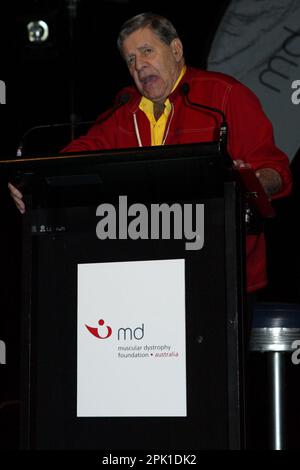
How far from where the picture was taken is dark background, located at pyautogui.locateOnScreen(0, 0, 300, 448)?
12.8 ft

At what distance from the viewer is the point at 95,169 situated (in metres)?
1.79

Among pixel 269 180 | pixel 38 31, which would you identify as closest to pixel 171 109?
pixel 269 180

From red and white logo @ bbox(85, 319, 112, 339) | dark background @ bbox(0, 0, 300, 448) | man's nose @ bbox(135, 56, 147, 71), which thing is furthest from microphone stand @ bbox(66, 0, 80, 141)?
red and white logo @ bbox(85, 319, 112, 339)

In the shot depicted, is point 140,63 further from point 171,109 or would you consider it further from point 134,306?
point 134,306

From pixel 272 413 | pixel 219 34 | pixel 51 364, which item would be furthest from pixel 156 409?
pixel 219 34

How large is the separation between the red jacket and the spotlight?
1.97 metres

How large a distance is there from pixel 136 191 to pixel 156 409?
1.50 ft

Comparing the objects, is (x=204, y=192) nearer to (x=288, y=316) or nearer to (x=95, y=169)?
(x=95, y=169)

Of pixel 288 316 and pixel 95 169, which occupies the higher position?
pixel 95 169

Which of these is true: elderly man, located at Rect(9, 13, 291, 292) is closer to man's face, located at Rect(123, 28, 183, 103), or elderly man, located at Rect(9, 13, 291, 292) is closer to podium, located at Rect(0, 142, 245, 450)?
man's face, located at Rect(123, 28, 183, 103)

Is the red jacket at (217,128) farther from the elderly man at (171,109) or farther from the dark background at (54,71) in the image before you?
the dark background at (54,71)

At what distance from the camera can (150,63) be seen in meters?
2.37

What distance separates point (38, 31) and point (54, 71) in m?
0.23

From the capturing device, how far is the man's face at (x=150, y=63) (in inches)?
92.5
